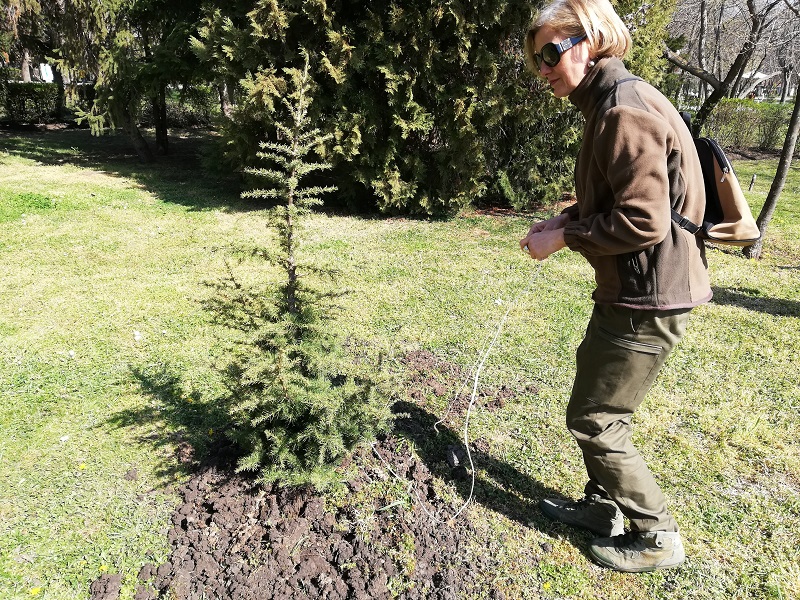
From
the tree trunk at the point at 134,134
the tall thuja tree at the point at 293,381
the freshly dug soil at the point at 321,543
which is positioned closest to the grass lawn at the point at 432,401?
the freshly dug soil at the point at 321,543

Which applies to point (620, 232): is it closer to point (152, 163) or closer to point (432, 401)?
point (432, 401)

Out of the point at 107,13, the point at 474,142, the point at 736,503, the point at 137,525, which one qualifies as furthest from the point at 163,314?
the point at 107,13

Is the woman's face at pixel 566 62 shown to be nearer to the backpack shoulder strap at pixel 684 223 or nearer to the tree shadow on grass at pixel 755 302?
the backpack shoulder strap at pixel 684 223

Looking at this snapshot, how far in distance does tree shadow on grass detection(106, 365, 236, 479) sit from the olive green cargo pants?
1999 millimetres

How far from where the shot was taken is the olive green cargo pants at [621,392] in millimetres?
2158

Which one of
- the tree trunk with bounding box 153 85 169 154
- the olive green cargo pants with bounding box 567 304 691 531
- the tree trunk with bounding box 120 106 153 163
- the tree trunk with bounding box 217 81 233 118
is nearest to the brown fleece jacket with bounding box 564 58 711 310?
the olive green cargo pants with bounding box 567 304 691 531

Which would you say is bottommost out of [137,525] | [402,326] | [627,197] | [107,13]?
[137,525]

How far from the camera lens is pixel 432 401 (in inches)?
152

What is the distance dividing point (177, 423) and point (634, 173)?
3235 millimetres

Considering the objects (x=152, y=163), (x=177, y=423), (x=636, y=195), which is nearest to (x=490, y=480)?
(x=636, y=195)

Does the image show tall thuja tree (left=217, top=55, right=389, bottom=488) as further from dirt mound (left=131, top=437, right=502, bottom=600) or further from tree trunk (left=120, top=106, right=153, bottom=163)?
tree trunk (left=120, top=106, right=153, bottom=163)

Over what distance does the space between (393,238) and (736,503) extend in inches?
226

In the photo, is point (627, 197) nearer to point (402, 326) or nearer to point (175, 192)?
point (402, 326)

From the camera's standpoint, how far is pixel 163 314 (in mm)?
5238
